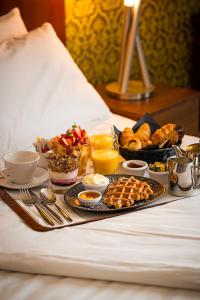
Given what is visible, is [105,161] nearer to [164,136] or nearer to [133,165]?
[133,165]

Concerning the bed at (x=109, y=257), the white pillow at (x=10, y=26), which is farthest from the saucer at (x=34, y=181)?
the white pillow at (x=10, y=26)

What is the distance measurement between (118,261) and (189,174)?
1.74 ft

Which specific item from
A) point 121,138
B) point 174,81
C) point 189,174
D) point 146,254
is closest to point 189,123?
point 174,81

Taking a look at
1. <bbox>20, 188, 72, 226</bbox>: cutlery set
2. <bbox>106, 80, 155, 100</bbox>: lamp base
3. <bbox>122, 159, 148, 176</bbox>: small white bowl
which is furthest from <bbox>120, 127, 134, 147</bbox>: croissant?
<bbox>106, 80, 155, 100</bbox>: lamp base

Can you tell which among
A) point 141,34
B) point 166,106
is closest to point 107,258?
point 166,106

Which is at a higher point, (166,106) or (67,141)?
(67,141)

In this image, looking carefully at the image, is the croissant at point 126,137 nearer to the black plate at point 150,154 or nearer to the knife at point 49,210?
the black plate at point 150,154

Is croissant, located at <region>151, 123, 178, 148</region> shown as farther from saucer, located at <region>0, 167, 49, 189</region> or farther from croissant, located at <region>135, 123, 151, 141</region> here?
saucer, located at <region>0, 167, 49, 189</region>

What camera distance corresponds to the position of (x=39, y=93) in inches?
94.3

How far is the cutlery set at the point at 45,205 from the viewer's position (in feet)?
5.48

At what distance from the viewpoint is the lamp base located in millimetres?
3205

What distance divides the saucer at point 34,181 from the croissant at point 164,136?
44 cm

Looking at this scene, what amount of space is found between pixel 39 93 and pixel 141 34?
69.4 inches

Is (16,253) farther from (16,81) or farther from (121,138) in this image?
(16,81)
